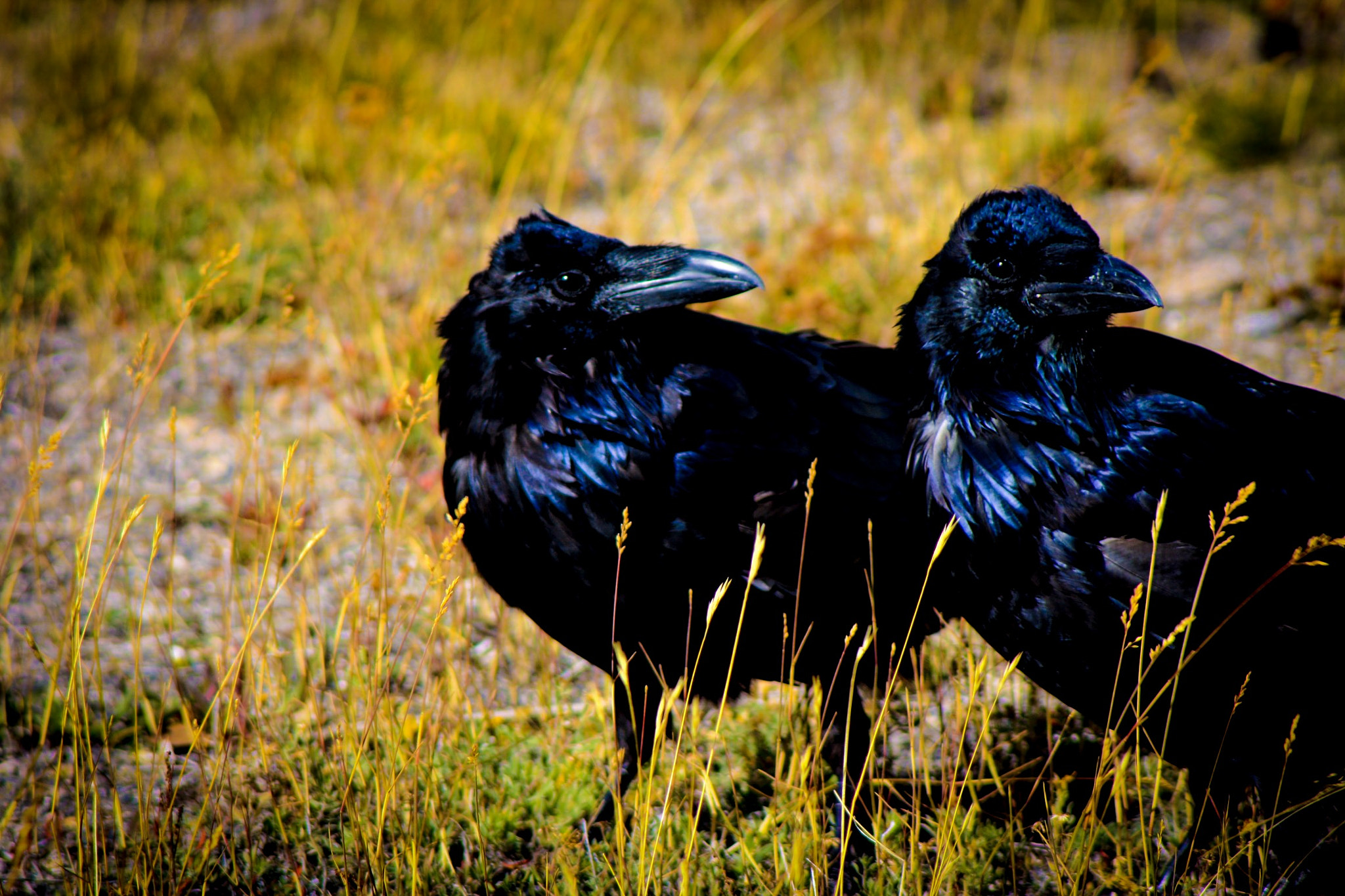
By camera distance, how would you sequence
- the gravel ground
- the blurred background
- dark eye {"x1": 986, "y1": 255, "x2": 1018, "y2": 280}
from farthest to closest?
1. the gravel ground
2. the blurred background
3. dark eye {"x1": 986, "y1": 255, "x2": 1018, "y2": 280}

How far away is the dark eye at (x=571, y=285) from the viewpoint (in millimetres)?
2422

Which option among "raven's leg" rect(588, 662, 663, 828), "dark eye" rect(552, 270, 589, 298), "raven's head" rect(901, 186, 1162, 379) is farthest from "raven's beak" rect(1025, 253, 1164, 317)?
"raven's leg" rect(588, 662, 663, 828)

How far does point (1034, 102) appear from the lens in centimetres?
607

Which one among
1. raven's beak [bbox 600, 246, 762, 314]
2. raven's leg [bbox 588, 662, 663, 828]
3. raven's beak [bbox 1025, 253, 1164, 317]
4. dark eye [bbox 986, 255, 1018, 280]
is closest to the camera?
raven's beak [bbox 1025, 253, 1164, 317]

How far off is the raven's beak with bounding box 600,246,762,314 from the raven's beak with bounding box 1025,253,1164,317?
60cm

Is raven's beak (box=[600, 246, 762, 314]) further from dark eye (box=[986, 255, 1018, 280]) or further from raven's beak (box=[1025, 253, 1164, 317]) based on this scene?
raven's beak (box=[1025, 253, 1164, 317])

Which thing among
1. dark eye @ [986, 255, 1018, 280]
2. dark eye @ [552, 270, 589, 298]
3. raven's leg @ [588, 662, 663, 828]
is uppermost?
dark eye @ [986, 255, 1018, 280]

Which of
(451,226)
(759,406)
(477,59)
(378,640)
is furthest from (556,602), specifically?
(477,59)

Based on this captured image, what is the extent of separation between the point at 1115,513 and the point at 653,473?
3.22 feet

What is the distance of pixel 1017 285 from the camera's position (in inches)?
85.4

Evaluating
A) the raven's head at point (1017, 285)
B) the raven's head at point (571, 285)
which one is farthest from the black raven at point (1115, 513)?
the raven's head at point (571, 285)

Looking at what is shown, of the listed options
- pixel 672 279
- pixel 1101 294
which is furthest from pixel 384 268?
pixel 1101 294

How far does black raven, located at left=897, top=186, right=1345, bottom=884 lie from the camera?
211 centimetres

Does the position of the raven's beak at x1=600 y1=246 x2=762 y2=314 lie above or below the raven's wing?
above
